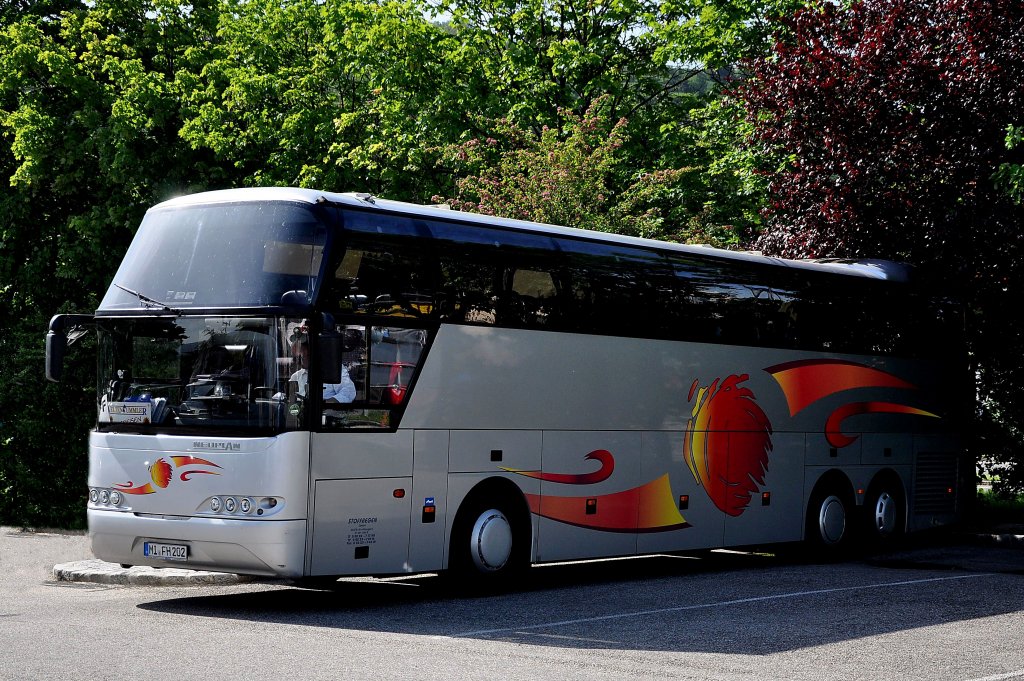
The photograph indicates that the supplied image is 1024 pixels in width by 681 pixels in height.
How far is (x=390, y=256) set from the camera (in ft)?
42.7

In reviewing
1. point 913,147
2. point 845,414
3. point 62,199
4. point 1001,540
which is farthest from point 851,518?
point 62,199

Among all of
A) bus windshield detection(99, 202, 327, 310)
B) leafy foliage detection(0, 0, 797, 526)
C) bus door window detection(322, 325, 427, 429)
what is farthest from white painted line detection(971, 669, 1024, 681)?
leafy foliage detection(0, 0, 797, 526)

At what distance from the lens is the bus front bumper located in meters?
11.9

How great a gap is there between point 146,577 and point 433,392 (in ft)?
13.0

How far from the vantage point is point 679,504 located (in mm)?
16312

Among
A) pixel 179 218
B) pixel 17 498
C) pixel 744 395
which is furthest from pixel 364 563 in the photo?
pixel 17 498

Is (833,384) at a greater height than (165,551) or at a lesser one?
greater

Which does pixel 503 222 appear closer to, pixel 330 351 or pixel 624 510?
pixel 330 351

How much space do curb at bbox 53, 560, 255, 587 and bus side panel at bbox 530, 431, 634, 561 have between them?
3297mm

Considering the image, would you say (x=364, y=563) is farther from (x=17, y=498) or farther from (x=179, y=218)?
(x=17, y=498)

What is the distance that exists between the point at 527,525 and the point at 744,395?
4.09 m

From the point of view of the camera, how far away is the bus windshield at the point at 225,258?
1227 centimetres

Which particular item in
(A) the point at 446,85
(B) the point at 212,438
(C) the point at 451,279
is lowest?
(B) the point at 212,438

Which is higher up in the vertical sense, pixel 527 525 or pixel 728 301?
pixel 728 301
